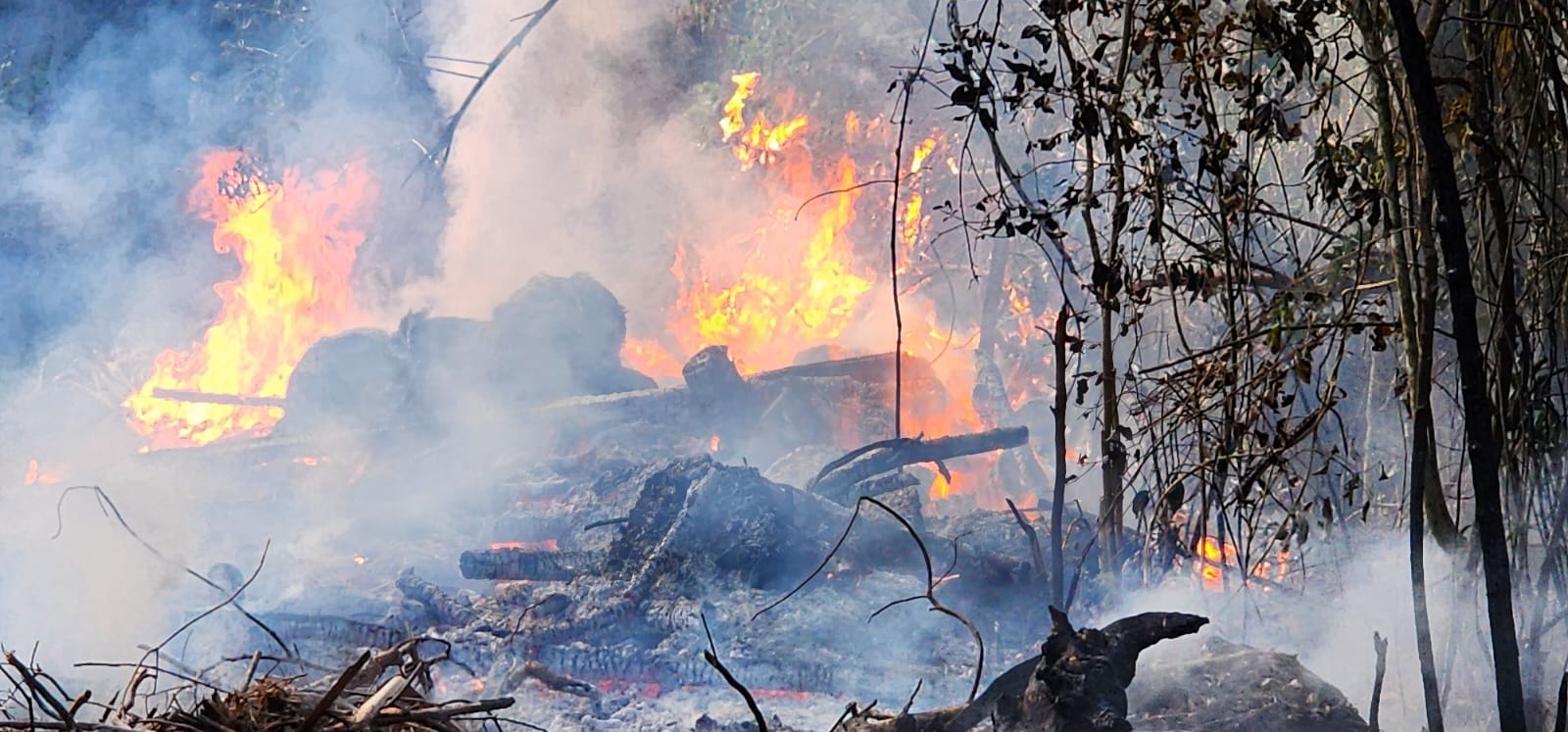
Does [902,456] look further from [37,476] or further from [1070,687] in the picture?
[37,476]

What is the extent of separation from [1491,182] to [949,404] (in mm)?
8966

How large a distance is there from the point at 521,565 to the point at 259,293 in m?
6.53

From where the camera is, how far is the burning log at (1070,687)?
2.00m

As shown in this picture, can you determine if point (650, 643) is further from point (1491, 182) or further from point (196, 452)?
point (196, 452)

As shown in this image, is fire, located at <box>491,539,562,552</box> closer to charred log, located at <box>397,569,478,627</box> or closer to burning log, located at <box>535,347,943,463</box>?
charred log, located at <box>397,569,478,627</box>

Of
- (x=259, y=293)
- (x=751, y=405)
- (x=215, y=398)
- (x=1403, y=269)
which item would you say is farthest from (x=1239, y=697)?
(x=259, y=293)

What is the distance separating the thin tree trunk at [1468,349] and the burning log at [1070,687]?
46 cm

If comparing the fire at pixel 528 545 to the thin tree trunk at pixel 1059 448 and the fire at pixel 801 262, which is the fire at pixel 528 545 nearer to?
the fire at pixel 801 262

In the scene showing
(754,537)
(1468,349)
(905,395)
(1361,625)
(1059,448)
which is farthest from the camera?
(905,395)

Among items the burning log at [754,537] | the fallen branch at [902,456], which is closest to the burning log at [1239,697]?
the burning log at [754,537]

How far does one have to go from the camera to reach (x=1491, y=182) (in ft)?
7.01

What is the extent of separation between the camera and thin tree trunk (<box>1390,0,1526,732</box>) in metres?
1.87

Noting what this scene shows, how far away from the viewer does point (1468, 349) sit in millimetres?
1898

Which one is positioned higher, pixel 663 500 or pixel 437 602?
pixel 663 500
